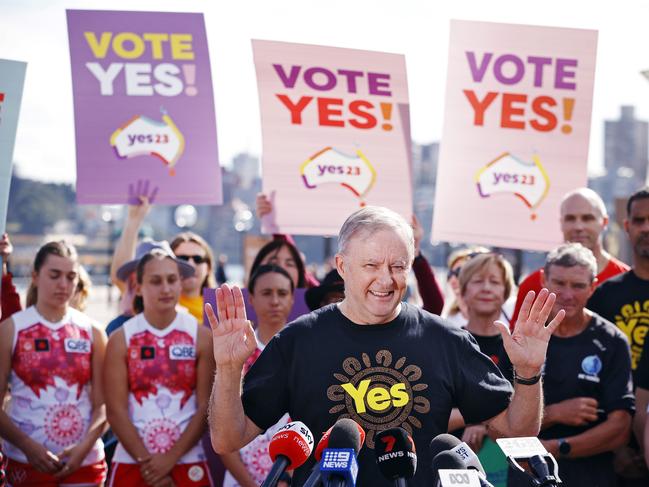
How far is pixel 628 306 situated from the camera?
5.03 metres

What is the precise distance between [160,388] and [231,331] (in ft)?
6.52

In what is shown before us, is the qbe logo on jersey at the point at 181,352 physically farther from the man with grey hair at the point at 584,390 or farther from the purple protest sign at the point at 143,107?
the man with grey hair at the point at 584,390

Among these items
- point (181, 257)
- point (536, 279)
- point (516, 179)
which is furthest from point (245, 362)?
point (516, 179)

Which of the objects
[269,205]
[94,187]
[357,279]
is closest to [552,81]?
[269,205]

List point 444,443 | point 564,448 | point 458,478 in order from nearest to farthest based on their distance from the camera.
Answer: point 458,478
point 444,443
point 564,448

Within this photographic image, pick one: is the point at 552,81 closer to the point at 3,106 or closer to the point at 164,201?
the point at 164,201

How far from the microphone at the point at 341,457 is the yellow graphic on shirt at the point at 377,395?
0.50 m

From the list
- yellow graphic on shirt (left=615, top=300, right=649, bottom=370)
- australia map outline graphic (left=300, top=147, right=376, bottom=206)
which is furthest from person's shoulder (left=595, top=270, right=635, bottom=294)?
australia map outline graphic (left=300, top=147, right=376, bottom=206)

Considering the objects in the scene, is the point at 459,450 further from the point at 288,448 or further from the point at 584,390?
the point at 584,390

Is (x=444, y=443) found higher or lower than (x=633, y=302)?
higher

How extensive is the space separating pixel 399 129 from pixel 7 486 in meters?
3.41

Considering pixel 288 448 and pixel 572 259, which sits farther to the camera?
pixel 572 259

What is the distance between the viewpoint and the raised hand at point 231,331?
124 inches

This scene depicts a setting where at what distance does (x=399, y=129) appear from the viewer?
6215 millimetres
